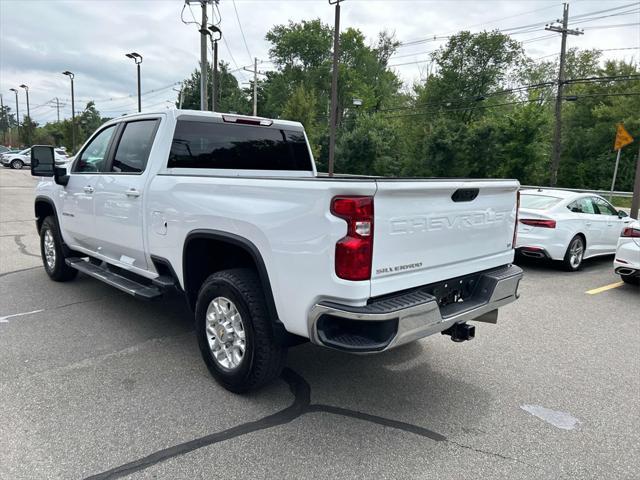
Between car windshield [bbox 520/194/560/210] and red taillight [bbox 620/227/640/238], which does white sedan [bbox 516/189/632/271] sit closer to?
car windshield [bbox 520/194/560/210]

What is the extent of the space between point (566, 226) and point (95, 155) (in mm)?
7276

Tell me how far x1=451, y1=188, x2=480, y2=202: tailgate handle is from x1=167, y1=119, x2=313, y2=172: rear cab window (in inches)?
87.6

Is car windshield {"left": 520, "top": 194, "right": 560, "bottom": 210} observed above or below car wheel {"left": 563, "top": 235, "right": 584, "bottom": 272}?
above

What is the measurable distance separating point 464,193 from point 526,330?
2.53 meters

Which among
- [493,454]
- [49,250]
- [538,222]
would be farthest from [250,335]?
[538,222]

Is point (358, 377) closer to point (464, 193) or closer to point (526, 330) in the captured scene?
point (464, 193)

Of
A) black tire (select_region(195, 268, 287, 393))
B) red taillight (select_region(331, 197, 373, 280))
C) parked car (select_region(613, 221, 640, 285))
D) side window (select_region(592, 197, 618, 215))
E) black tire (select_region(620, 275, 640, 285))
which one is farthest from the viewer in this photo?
side window (select_region(592, 197, 618, 215))

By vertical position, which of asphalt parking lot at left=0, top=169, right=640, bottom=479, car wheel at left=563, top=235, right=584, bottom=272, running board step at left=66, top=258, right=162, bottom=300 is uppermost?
running board step at left=66, top=258, right=162, bottom=300

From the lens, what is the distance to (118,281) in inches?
186

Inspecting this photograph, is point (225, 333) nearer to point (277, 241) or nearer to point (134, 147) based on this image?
point (277, 241)

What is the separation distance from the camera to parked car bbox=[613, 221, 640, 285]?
6906mm

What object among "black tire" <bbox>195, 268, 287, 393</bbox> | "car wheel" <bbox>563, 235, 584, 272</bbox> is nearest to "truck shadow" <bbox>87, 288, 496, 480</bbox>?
"black tire" <bbox>195, 268, 287, 393</bbox>

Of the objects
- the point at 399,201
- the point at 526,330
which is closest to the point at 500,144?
the point at 526,330

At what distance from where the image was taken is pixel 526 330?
5.24 meters
